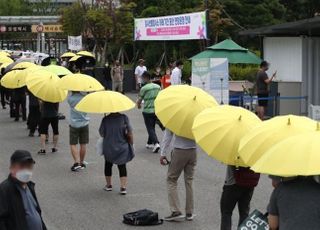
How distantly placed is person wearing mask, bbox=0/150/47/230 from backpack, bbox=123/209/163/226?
11.1 feet

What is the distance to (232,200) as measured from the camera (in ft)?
22.9

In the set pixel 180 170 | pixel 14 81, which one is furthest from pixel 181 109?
pixel 14 81

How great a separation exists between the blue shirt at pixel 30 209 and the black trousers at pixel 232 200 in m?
2.37

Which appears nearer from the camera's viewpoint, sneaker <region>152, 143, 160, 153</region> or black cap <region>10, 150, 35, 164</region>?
black cap <region>10, 150, 35, 164</region>

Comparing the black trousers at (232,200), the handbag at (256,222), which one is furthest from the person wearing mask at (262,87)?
the handbag at (256,222)

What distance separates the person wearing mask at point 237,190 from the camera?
6.77m

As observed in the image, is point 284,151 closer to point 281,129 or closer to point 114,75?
point 281,129

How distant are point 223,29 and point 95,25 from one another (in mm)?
10144

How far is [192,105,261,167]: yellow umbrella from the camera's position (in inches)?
254

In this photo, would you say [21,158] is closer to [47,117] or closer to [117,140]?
[117,140]

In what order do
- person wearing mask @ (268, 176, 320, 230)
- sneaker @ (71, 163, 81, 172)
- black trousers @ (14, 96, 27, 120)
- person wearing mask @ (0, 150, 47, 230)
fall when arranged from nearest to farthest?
person wearing mask @ (268, 176, 320, 230)
person wearing mask @ (0, 150, 47, 230)
sneaker @ (71, 163, 81, 172)
black trousers @ (14, 96, 27, 120)

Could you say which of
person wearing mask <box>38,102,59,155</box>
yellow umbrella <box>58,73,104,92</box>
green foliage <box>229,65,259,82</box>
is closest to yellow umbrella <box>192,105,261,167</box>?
yellow umbrella <box>58,73,104,92</box>

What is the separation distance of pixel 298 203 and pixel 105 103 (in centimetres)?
566

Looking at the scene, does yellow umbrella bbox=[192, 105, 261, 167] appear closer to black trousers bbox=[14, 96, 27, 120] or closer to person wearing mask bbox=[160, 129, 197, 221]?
person wearing mask bbox=[160, 129, 197, 221]
